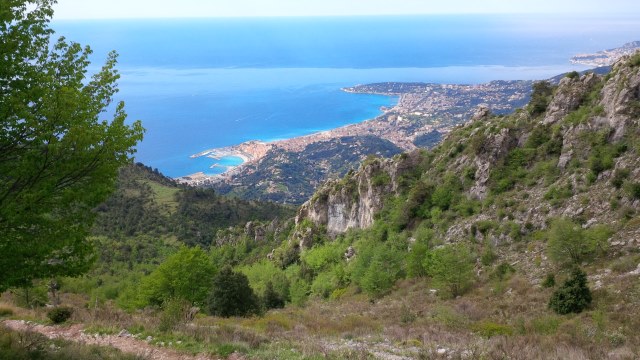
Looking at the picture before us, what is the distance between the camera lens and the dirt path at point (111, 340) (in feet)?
35.1

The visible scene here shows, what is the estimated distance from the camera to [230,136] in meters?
183

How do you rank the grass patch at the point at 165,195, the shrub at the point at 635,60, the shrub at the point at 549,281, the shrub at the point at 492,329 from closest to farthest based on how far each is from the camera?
the shrub at the point at 492,329 → the shrub at the point at 549,281 → the shrub at the point at 635,60 → the grass patch at the point at 165,195

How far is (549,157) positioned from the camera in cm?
2459

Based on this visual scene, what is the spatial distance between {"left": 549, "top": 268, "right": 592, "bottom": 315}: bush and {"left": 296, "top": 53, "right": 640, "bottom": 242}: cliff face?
17.9 feet

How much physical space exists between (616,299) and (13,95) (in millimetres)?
16852

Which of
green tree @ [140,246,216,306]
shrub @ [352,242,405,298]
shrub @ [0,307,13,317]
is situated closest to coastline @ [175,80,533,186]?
green tree @ [140,246,216,306]

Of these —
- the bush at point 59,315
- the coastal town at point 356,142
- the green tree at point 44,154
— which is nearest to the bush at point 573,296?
the green tree at point 44,154

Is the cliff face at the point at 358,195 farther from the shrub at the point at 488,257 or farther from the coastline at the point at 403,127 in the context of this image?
the coastline at the point at 403,127

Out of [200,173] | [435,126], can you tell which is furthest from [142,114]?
[435,126]

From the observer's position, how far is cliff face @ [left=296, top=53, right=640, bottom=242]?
66.4 feet

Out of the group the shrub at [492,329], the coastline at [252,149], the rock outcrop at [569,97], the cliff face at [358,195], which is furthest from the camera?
the coastline at [252,149]

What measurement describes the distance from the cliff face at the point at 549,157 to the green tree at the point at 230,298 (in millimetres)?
12368

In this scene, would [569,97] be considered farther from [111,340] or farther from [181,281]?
[111,340]

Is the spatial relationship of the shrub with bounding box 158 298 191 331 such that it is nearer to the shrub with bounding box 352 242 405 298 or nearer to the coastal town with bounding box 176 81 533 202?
the shrub with bounding box 352 242 405 298
